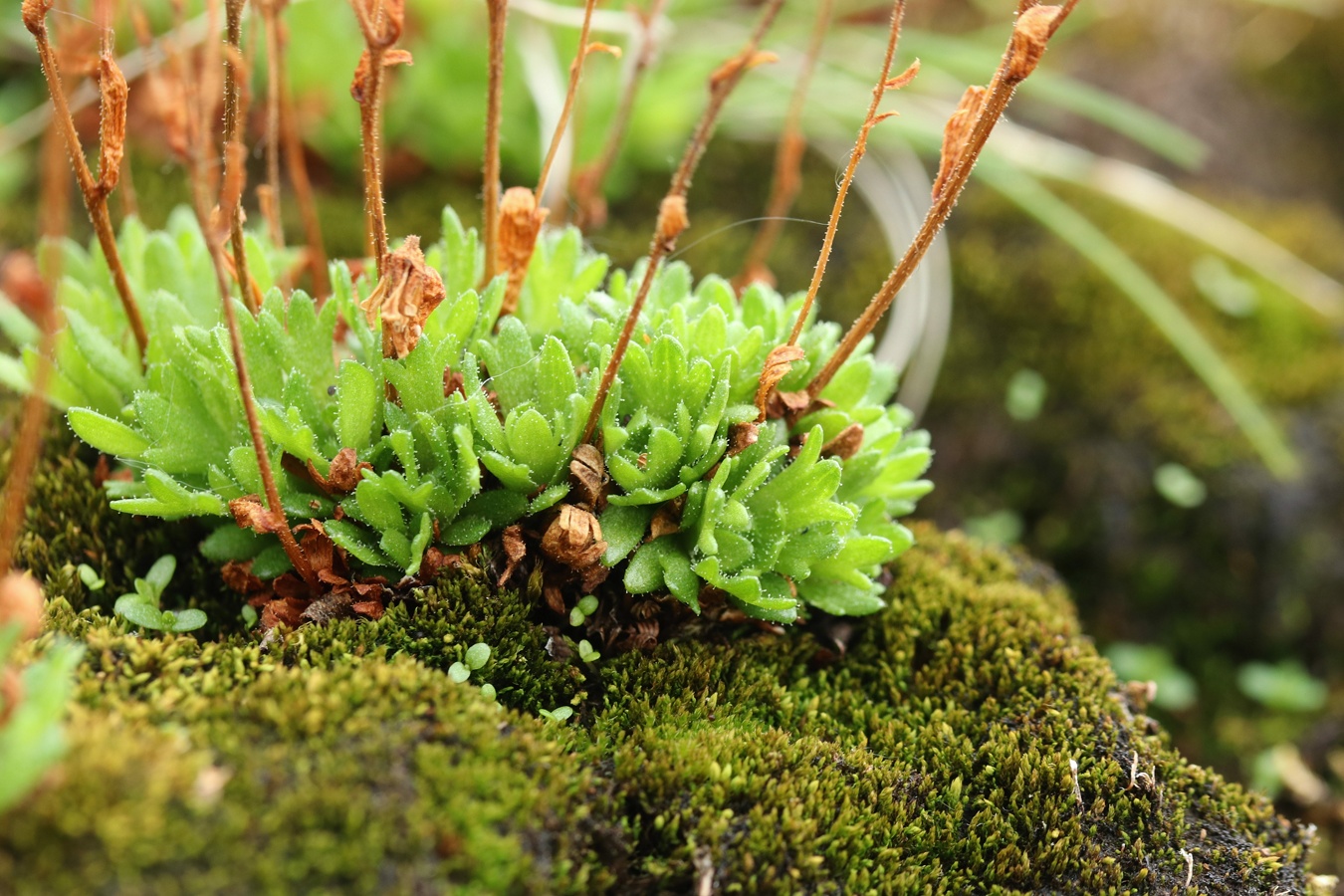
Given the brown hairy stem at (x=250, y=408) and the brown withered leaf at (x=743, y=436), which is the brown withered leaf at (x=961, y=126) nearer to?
the brown withered leaf at (x=743, y=436)

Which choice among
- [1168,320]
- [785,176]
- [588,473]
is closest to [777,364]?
[588,473]

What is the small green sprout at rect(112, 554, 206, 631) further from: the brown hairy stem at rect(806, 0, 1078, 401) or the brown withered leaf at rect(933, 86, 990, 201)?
the brown withered leaf at rect(933, 86, 990, 201)

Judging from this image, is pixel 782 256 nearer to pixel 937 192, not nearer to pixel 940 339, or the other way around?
pixel 940 339

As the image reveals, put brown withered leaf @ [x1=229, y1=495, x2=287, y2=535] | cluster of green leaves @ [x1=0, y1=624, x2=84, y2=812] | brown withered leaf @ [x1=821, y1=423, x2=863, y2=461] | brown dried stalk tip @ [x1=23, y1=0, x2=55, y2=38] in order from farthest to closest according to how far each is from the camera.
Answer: brown withered leaf @ [x1=821, y1=423, x2=863, y2=461]
brown withered leaf @ [x1=229, y1=495, x2=287, y2=535]
brown dried stalk tip @ [x1=23, y1=0, x2=55, y2=38]
cluster of green leaves @ [x1=0, y1=624, x2=84, y2=812]

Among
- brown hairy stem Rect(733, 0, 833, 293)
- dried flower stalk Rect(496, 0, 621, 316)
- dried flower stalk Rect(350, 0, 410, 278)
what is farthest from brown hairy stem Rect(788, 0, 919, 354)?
dried flower stalk Rect(350, 0, 410, 278)

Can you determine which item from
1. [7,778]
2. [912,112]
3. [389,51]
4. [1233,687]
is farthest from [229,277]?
[1233,687]
